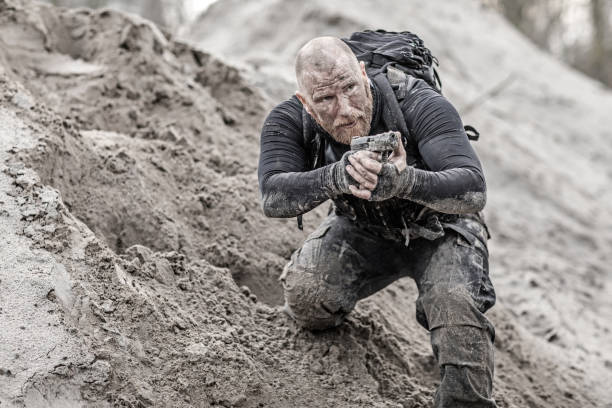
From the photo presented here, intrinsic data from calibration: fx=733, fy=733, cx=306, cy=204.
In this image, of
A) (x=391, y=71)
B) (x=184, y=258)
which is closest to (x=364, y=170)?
(x=391, y=71)

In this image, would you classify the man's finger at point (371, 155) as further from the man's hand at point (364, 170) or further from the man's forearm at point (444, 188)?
the man's forearm at point (444, 188)

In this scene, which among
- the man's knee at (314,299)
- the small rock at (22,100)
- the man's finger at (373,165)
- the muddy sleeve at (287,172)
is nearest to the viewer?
the man's finger at (373,165)

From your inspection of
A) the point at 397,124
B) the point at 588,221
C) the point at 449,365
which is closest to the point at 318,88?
the point at 397,124

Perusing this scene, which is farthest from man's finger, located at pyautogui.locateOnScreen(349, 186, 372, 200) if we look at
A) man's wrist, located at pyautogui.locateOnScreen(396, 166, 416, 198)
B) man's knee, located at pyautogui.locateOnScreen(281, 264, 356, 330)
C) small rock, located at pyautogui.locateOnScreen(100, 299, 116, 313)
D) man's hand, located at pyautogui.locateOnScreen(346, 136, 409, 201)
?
small rock, located at pyautogui.locateOnScreen(100, 299, 116, 313)

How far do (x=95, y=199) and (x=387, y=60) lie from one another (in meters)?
1.54

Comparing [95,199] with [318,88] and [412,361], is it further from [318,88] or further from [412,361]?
[412,361]

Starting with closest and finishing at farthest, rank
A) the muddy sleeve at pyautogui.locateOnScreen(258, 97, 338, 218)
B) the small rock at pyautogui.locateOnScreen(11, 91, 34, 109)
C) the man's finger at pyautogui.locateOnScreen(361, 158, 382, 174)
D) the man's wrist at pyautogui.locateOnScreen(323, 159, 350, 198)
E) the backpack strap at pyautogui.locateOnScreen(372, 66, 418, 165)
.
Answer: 1. the man's finger at pyautogui.locateOnScreen(361, 158, 382, 174)
2. the man's wrist at pyautogui.locateOnScreen(323, 159, 350, 198)
3. the muddy sleeve at pyautogui.locateOnScreen(258, 97, 338, 218)
4. the backpack strap at pyautogui.locateOnScreen(372, 66, 418, 165)
5. the small rock at pyautogui.locateOnScreen(11, 91, 34, 109)

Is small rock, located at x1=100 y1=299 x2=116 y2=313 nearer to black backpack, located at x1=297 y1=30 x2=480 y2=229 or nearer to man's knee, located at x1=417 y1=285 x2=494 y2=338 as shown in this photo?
black backpack, located at x1=297 y1=30 x2=480 y2=229

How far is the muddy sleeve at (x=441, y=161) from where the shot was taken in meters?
2.67

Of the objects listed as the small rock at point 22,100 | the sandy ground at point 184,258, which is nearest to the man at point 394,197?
the sandy ground at point 184,258

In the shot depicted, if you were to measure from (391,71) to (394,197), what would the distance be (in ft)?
1.77

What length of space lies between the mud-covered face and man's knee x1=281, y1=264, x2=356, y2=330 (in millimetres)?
719

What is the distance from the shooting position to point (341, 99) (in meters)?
2.84

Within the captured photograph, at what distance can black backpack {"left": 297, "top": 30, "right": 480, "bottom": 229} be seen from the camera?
296 centimetres
